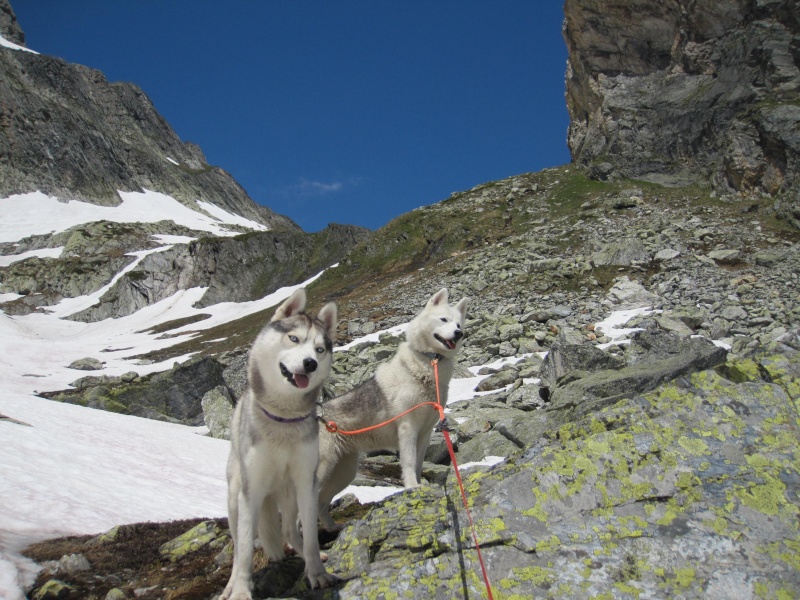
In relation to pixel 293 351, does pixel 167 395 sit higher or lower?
lower

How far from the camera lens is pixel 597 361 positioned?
19.4 metres

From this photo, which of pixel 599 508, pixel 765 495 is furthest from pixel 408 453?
pixel 765 495

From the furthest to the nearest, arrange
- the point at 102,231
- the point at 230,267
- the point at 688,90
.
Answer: the point at 102,231 → the point at 230,267 → the point at 688,90

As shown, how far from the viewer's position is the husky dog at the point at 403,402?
7.12 meters

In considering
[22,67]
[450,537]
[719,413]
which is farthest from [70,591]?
[22,67]

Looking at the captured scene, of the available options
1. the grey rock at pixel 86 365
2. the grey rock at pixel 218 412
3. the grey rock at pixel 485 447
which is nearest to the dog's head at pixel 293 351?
the grey rock at pixel 485 447

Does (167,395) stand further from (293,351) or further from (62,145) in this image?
(62,145)

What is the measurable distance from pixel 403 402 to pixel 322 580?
354 centimetres

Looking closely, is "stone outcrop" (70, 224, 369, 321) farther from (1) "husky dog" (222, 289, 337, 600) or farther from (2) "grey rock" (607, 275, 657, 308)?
(1) "husky dog" (222, 289, 337, 600)

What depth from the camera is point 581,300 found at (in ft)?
110

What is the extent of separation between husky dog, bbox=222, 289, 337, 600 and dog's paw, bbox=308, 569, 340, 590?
40 millimetres

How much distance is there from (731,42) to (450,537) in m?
84.9

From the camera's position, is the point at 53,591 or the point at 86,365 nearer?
the point at 53,591

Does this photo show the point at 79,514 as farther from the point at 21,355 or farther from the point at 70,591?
the point at 21,355
